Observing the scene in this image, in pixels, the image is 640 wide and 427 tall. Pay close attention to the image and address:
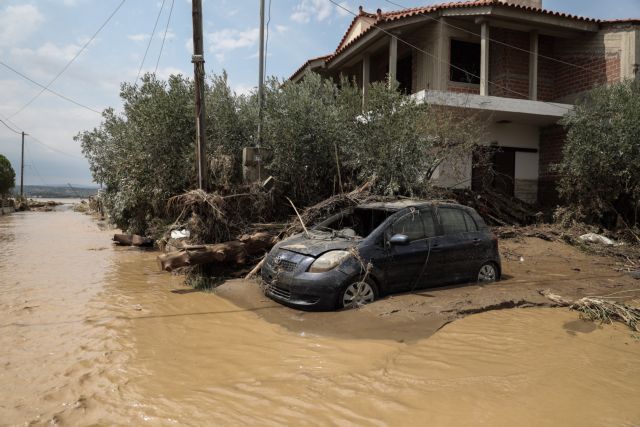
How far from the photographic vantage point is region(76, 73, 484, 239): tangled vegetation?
419 inches

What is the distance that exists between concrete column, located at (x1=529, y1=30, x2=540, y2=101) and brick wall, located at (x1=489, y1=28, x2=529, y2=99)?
500 mm

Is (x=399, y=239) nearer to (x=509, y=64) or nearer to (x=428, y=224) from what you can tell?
(x=428, y=224)

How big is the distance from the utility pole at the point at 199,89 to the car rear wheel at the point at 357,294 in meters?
4.84

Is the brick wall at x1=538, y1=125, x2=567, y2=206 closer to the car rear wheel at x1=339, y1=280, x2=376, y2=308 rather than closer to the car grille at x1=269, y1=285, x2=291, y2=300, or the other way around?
the car rear wheel at x1=339, y1=280, x2=376, y2=308

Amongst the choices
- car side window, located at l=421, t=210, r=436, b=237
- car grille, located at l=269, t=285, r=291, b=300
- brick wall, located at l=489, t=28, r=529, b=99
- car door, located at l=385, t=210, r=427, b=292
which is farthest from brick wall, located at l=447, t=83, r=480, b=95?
car grille, located at l=269, t=285, r=291, b=300

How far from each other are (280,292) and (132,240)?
954cm

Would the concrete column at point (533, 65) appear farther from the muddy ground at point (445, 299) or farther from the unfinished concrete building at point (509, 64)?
the muddy ground at point (445, 299)

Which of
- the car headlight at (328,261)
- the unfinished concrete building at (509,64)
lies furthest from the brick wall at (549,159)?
the car headlight at (328,261)

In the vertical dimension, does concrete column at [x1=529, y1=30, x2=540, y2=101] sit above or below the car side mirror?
above

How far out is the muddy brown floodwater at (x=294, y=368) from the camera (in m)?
3.32

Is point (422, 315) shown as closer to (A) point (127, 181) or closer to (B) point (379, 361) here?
(B) point (379, 361)

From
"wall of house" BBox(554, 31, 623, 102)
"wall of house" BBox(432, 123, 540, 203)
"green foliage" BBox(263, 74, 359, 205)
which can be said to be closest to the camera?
"green foliage" BBox(263, 74, 359, 205)

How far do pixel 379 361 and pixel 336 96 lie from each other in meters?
9.17

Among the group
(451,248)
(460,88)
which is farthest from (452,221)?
(460,88)
